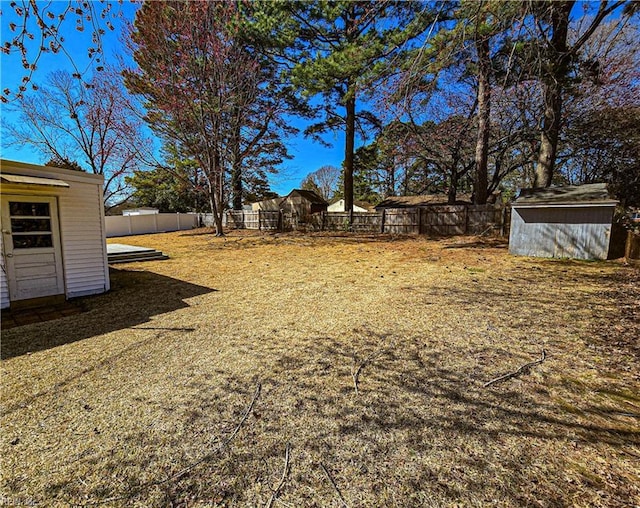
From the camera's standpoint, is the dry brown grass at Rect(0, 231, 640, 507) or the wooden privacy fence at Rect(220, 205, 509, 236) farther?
the wooden privacy fence at Rect(220, 205, 509, 236)

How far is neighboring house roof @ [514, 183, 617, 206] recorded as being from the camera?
22.9ft

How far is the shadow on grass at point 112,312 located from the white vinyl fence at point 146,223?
14863 mm

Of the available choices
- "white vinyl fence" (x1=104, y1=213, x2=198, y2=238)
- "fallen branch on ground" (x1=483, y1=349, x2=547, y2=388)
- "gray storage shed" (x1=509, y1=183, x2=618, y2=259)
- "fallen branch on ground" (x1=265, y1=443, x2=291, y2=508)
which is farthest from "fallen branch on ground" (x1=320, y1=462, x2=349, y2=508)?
"white vinyl fence" (x1=104, y1=213, x2=198, y2=238)

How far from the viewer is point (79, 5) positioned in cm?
274

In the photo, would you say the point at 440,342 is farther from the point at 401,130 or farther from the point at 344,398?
the point at 401,130

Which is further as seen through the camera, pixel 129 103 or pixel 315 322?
pixel 129 103

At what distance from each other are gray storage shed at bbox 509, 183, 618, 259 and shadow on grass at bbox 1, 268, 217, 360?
829 centimetres

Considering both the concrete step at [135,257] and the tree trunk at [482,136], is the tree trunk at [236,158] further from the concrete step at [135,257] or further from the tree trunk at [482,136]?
the tree trunk at [482,136]

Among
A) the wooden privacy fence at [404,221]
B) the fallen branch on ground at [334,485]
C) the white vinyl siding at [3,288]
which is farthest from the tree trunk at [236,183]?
the fallen branch on ground at [334,485]

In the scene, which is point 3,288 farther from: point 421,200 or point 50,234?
point 421,200

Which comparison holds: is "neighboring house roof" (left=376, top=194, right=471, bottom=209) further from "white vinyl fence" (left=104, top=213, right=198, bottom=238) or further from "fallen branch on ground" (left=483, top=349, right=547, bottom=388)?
"fallen branch on ground" (left=483, top=349, right=547, bottom=388)

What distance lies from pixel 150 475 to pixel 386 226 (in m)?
14.6

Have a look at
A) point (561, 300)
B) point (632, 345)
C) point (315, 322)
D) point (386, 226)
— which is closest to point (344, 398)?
point (315, 322)

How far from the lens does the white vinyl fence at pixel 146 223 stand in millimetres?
18547
